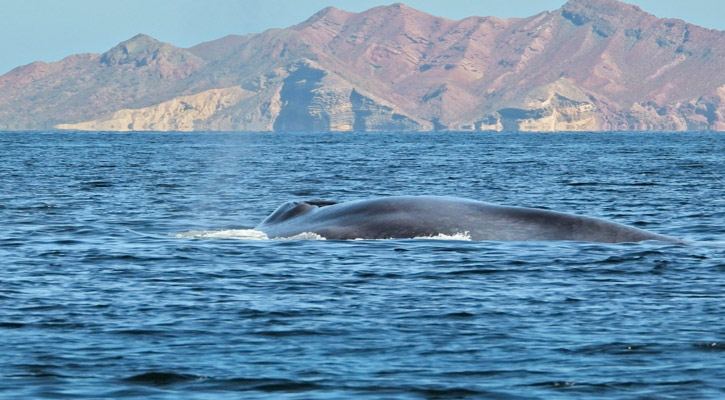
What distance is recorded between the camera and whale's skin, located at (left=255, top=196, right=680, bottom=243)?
1688cm

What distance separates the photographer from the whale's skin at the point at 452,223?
664 inches

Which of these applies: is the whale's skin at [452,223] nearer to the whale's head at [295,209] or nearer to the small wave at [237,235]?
the small wave at [237,235]

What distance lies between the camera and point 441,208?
17.4 metres

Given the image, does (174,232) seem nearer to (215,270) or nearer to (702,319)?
(215,270)

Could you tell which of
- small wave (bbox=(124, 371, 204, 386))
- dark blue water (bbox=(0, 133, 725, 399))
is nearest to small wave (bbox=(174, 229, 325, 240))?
dark blue water (bbox=(0, 133, 725, 399))

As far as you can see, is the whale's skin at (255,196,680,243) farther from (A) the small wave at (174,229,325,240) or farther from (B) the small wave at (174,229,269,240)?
(B) the small wave at (174,229,269,240)

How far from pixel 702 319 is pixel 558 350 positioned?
92.2 inches

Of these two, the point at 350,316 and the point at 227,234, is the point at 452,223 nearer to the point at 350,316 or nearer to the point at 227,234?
the point at 350,316

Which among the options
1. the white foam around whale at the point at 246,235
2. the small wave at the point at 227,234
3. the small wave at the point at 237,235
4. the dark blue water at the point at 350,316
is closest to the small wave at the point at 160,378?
the dark blue water at the point at 350,316

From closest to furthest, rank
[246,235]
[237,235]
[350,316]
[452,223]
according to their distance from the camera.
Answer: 1. [350,316]
2. [452,223]
3. [246,235]
4. [237,235]

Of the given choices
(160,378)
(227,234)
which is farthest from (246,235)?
(160,378)

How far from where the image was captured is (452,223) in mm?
17047

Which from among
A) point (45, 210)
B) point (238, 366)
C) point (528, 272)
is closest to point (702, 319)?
point (528, 272)

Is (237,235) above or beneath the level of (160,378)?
above
